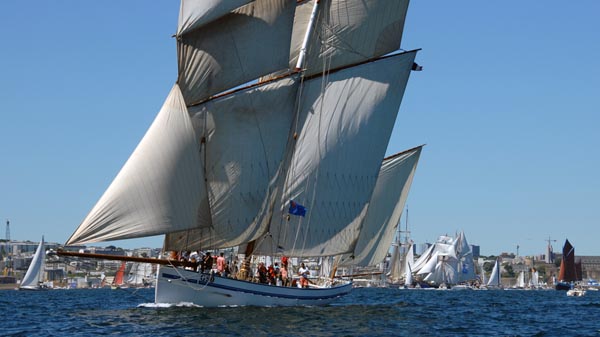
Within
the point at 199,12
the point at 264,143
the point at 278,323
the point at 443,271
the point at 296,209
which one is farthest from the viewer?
the point at 443,271

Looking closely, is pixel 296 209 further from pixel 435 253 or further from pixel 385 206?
pixel 435 253

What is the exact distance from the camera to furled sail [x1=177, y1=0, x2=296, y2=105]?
4847cm

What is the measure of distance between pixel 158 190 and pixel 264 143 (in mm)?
10562

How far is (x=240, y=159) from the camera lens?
51.1 m

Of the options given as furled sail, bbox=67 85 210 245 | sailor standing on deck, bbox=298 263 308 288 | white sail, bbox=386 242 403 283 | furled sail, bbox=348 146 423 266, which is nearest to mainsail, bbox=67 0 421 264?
furled sail, bbox=67 85 210 245

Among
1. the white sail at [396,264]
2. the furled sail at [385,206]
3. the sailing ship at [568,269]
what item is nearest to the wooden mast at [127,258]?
the furled sail at [385,206]

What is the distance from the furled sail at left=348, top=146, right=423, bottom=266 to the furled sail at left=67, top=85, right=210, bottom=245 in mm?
19431

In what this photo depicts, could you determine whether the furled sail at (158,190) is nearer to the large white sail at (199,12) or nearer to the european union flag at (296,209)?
the large white sail at (199,12)

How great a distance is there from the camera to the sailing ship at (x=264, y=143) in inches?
1734

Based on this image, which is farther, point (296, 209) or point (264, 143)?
point (296, 209)

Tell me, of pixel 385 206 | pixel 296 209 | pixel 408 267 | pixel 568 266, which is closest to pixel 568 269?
pixel 568 266

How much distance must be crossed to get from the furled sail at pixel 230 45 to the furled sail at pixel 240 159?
108 centimetres

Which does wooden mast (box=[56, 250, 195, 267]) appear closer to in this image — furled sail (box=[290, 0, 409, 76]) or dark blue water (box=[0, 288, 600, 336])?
dark blue water (box=[0, 288, 600, 336])

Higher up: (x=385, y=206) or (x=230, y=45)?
(x=230, y=45)
